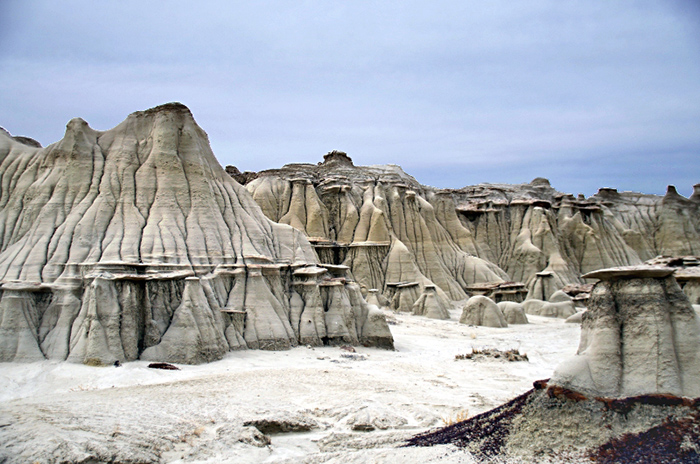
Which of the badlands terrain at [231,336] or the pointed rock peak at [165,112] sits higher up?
the pointed rock peak at [165,112]

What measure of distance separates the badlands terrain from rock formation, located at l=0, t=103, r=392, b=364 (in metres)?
0.06

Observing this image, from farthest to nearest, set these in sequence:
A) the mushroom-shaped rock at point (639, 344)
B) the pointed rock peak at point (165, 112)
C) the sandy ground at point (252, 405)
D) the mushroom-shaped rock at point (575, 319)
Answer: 1. the mushroom-shaped rock at point (575, 319)
2. the pointed rock peak at point (165, 112)
3. the sandy ground at point (252, 405)
4. the mushroom-shaped rock at point (639, 344)

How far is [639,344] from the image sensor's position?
682cm

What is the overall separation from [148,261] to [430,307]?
19041 mm

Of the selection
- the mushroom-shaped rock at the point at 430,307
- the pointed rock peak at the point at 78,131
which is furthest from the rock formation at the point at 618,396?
the mushroom-shaped rock at the point at 430,307

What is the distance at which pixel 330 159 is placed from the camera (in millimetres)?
48500

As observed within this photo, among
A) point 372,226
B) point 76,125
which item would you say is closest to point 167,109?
point 76,125

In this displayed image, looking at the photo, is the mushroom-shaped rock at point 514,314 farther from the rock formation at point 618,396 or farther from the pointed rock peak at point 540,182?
the pointed rock peak at point 540,182

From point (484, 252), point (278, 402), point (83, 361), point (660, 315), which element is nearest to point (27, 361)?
point (83, 361)

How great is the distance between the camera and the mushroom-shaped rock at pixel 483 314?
28.0 meters

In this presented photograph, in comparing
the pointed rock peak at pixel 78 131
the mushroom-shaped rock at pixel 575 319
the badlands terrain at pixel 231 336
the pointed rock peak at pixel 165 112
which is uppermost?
the pointed rock peak at pixel 165 112

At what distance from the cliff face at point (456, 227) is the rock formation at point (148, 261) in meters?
16.7

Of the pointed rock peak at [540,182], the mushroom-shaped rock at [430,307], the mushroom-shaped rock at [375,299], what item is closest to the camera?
the mushroom-shaped rock at [430,307]

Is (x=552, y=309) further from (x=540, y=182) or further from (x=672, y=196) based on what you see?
(x=672, y=196)
